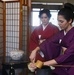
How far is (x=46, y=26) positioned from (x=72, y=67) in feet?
4.20

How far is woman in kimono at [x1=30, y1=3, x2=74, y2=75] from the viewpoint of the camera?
157cm

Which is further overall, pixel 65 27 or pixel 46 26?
pixel 46 26

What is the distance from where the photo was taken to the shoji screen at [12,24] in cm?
352

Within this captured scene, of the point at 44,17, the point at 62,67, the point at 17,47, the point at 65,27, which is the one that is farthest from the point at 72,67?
the point at 17,47

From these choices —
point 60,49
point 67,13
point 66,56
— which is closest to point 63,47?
point 60,49

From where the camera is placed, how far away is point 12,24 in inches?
140

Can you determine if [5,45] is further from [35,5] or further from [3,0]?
[35,5]

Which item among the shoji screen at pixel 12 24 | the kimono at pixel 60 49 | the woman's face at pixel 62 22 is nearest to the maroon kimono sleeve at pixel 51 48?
the kimono at pixel 60 49

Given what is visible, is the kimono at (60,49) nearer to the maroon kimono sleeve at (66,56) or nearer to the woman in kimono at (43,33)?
the maroon kimono sleeve at (66,56)

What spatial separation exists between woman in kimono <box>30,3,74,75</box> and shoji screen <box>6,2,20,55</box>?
1.77m

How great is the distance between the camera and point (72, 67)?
162 centimetres

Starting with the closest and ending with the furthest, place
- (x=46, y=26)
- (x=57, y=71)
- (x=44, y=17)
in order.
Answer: (x=57, y=71) → (x=44, y=17) → (x=46, y=26)

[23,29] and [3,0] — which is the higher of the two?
[3,0]

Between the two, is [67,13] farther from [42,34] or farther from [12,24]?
[12,24]
